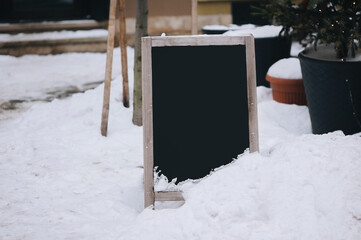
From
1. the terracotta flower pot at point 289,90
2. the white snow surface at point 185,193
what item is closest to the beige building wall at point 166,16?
the terracotta flower pot at point 289,90

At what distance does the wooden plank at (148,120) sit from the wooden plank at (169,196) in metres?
0.04

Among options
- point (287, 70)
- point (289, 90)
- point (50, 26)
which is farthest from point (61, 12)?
point (289, 90)

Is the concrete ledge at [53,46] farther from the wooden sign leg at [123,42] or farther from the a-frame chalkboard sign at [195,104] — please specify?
the a-frame chalkboard sign at [195,104]

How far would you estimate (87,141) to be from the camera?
5312 mm

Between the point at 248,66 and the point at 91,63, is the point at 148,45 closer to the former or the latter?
the point at 248,66

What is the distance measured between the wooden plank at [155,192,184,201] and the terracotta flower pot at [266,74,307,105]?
10.3 ft

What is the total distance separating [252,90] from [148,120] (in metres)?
0.74

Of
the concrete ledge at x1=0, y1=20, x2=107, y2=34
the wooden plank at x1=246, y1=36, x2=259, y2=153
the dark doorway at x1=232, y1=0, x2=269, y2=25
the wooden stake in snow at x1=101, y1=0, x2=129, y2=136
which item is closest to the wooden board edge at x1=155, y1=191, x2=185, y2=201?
the wooden plank at x1=246, y1=36, x2=259, y2=153

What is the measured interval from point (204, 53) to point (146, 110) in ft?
1.82

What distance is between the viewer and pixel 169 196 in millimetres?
3404

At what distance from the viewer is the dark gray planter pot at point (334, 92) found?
15.5ft

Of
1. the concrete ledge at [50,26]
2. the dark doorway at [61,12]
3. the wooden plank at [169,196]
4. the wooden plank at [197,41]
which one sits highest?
the wooden plank at [197,41]

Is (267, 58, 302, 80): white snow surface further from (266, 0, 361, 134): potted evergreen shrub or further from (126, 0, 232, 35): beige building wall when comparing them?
(126, 0, 232, 35): beige building wall

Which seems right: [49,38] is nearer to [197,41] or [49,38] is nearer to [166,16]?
[166,16]
